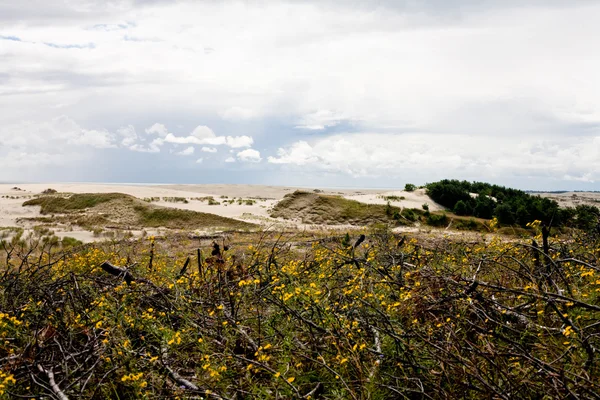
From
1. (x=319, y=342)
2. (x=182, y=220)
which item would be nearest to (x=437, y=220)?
(x=182, y=220)

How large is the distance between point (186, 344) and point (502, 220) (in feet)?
73.2

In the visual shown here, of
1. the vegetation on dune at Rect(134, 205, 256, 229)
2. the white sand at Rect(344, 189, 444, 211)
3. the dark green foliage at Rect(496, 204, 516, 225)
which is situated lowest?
the vegetation on dune at Rect(134, 205, 256, 229)

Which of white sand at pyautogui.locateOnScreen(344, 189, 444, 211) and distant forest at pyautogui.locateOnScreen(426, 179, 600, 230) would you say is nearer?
distant forest at pyautogui.locateOnScreen(426, 179, 600, 230)

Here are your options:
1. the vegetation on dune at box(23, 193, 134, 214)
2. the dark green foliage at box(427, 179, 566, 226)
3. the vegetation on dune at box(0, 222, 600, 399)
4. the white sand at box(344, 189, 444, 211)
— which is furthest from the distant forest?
the vegetation on dune at box(23, 193, 134, 214)

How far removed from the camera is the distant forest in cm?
2269

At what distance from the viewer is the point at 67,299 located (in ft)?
18.4

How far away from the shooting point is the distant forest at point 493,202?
74.4 feet

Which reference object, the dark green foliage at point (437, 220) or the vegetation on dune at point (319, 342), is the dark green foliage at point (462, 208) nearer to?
the dark green foliage at point (437, 220)

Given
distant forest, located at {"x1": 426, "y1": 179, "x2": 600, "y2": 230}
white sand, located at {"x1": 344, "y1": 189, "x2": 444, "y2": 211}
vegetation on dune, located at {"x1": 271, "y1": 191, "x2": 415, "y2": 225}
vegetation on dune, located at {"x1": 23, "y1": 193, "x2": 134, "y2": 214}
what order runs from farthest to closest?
vegetation on dune, located at {"x1": 23, "y1": 193, "x2": 134, "y2": 214}, white sand, located at {"x1": 344, "y1": 189, "x2": 444, "y2": 211}, vegetation on dune, located at {"x1": 271, "y1": 191, "x2": 415, "y2": 225}, distant forest, located at {"x1": 426, "y1": 179, "x2": 600, "y2": 230}

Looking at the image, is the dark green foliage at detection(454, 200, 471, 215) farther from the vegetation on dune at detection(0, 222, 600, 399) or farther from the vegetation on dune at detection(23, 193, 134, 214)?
the vegetation on dune at detection(23, 193, 134, 214)

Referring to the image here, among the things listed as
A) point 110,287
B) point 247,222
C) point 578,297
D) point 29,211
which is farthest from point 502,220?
point 29,211

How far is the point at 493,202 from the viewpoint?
25516mm

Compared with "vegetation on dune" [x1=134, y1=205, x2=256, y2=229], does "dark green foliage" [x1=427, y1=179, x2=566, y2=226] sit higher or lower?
higher

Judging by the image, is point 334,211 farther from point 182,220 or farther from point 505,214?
point 505,214
